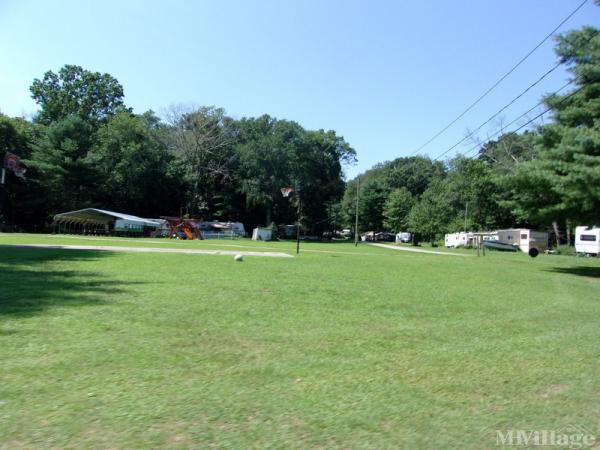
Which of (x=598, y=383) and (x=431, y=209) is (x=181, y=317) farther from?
(x=431, y=209)

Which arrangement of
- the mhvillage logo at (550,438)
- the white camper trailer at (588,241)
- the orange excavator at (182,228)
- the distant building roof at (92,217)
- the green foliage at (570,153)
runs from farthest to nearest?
the orange excavator at (182,228) < the distant building roof at (92,217) < the white camper trailer at (588,241) < the green foliage at (570,153) < the mhvillage logo at (550,438)

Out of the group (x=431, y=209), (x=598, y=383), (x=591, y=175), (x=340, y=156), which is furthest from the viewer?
(x=340, y=156)

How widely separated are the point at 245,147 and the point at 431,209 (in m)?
29.6

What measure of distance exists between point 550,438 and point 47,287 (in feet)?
34.6

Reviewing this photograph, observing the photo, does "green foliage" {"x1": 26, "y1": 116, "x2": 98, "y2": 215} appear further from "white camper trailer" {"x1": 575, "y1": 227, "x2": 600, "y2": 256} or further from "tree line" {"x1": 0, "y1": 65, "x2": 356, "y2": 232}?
"white camper trailer" {"x1": 575, "y1": 227, "x2": 600, "y2": 256}

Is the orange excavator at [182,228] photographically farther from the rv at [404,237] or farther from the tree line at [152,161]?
the rv at [404,237]

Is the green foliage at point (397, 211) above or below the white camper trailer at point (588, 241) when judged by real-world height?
above

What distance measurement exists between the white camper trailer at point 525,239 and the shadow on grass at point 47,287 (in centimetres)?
4825

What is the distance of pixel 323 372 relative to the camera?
544 cm

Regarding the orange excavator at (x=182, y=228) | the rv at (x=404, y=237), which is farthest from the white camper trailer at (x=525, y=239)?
the orange excavator at (x=182, y=228)

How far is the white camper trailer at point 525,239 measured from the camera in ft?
172

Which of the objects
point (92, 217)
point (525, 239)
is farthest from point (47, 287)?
point (525, 239)

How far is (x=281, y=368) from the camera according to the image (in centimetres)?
552

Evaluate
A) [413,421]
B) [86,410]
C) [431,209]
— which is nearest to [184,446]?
[86,410]
